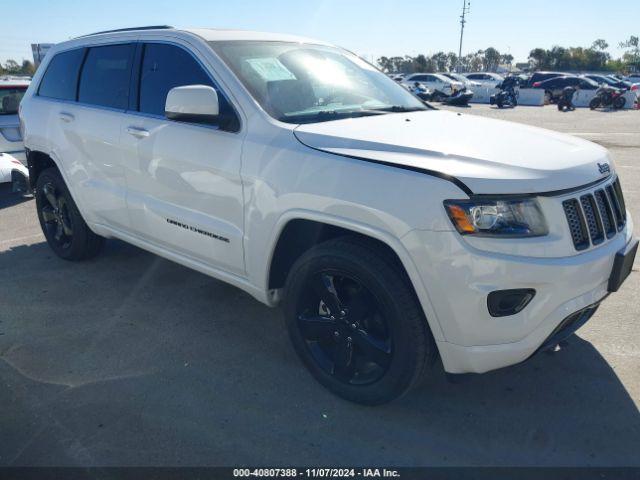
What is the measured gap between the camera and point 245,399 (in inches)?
119

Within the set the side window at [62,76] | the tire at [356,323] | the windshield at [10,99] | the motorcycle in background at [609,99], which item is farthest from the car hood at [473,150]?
the motorcycle in background at [609,99]

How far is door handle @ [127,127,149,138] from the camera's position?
3.69 metres

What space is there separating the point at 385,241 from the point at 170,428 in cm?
143

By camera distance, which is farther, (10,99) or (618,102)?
(618,102)

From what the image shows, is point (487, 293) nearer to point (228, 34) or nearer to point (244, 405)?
point (244, 405)

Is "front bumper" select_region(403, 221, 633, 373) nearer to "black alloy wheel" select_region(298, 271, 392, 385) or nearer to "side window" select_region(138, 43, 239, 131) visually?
"black alloy wheel" select_region(298, 271, 392, 385)

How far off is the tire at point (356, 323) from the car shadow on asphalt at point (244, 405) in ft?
0.61

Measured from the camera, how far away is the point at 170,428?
2.79m

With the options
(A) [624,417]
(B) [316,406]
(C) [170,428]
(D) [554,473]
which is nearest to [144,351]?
(C) [170,428]

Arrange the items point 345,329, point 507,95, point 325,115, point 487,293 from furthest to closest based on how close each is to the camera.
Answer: point 507,95
point 325,115
point 345,329
point 487,293

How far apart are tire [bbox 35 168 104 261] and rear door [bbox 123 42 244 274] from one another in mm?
1108

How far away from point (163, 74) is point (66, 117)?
4.10 feet

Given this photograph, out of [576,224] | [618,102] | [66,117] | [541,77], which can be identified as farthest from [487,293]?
[541,77]

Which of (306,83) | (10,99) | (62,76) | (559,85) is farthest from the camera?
(559,85)
